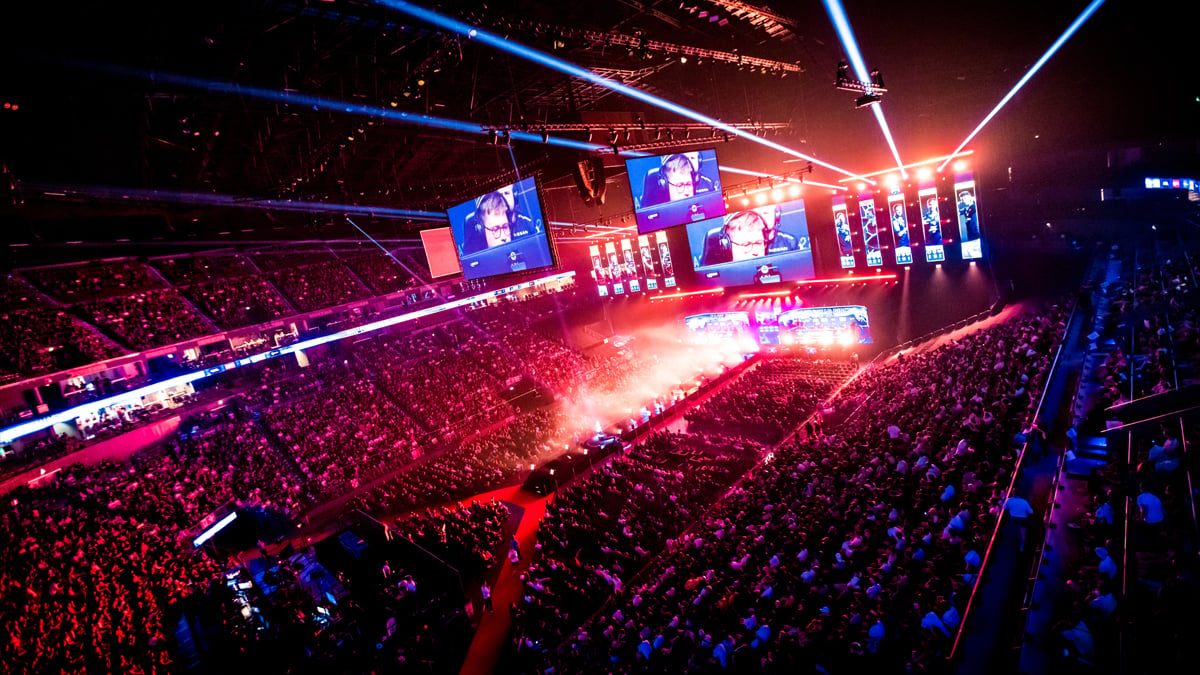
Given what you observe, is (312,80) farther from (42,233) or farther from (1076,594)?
(42,233)

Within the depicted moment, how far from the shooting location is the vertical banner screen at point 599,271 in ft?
99.9

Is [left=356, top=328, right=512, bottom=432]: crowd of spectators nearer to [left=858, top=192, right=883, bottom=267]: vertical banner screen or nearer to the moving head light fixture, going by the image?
[left=858, top=192, right=883, bottom=267]: vertical banner screen

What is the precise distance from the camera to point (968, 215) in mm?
16672

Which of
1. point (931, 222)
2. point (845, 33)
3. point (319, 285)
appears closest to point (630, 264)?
point (931, 222)

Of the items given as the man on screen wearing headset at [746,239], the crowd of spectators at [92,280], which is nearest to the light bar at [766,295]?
the man on screen wearing headset at [746,239]

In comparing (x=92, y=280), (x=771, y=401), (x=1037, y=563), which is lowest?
(x=771, y=401)

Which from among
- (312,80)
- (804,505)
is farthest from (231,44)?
(804,505)

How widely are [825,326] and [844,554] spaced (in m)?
16.7

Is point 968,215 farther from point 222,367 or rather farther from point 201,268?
point 201,268

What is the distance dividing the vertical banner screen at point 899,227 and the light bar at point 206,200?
52.6 feet

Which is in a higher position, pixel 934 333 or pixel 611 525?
pixel 934 333

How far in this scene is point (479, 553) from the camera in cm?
1165

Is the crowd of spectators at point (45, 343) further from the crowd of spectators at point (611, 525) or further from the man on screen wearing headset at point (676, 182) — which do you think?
the man on screen wearing headset at point (676, 182)

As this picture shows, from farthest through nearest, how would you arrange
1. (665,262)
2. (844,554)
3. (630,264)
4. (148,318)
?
(630,264), (665,262), (148,318), (844,554)
